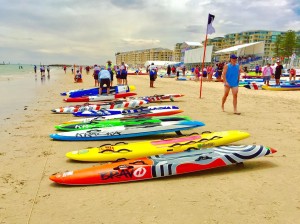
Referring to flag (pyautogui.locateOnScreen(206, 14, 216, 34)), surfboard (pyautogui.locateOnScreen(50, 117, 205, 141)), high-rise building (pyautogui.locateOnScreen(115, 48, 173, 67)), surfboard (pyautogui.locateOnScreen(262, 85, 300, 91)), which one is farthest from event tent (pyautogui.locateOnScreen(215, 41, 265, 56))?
high-rise building (pyautogui.locateOnScreen(115, 48, 173, 67))

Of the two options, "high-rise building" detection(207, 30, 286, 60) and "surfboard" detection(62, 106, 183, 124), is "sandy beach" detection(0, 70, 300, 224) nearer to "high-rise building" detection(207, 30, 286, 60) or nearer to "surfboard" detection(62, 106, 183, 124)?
"surfboard" detection(62, 106, 183, 124)

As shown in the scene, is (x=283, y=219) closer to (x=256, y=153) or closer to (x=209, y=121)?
(x=256, y=153)

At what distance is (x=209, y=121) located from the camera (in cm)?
708

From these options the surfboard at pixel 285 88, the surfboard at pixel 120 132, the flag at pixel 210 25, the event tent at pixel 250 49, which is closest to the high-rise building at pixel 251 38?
the event tent at pixel 250 49

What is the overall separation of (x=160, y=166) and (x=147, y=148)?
0.73 metres

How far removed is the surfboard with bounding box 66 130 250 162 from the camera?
417cm

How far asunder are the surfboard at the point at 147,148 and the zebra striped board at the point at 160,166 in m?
0.28

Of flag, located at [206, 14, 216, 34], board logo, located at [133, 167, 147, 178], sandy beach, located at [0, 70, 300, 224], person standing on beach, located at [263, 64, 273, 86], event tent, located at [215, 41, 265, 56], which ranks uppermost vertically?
event tent, located at [215, 41, 265, 56]

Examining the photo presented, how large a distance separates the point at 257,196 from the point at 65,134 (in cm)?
382

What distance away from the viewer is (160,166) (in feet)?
11.8

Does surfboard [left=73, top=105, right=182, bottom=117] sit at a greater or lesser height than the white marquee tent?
lesser

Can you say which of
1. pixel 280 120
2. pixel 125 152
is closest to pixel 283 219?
pixel 125 152

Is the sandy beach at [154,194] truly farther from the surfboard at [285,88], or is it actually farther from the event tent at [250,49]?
the event tent at [250,49]

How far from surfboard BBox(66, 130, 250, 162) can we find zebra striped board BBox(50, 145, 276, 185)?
11.0 inches
